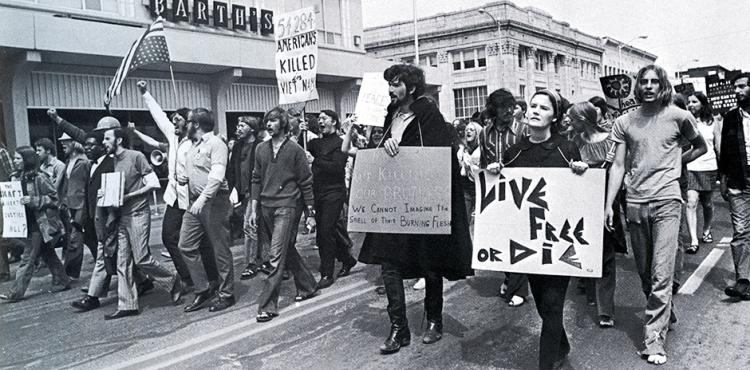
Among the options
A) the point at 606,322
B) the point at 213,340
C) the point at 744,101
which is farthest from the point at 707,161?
the point at 213,340

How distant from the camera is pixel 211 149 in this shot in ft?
19.9

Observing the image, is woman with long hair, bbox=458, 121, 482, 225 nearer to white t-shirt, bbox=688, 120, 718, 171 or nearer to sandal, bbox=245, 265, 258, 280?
sandal, bbox=245, 265, 258, 280

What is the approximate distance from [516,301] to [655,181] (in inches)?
73.1

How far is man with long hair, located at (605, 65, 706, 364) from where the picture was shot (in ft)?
13.7

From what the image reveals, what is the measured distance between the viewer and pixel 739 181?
218 inches

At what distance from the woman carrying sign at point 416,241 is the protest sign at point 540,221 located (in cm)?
54

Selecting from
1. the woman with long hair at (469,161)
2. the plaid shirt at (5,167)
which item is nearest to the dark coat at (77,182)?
the plaid shirt at (5,167)

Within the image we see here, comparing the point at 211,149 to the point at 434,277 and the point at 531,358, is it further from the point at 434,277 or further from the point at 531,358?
the point at 531,358

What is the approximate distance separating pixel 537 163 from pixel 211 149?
11.3ft

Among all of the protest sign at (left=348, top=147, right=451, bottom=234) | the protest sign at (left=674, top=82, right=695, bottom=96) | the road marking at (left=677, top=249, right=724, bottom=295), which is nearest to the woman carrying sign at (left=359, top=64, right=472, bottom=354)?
the protest sign at (left=348, top=147, right=451, bottom=234)

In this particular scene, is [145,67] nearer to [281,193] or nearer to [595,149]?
[281,193]

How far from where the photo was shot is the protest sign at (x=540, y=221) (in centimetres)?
377

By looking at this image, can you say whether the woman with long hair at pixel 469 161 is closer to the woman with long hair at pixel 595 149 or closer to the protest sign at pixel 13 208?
the woman with long hair at pixel 595 149

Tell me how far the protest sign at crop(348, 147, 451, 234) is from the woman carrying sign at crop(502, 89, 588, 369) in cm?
54
